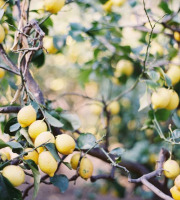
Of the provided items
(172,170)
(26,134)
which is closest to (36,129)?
(26,134)

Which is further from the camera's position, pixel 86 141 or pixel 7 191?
pixel 86 141

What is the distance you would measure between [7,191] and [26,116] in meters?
0.17

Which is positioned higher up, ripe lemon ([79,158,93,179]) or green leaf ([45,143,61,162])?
green leaf ([45,143,61,162])

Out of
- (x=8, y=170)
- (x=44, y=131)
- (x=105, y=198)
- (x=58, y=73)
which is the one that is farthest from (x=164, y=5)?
(x=58, y=73)

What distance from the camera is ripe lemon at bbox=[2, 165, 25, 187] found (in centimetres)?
53

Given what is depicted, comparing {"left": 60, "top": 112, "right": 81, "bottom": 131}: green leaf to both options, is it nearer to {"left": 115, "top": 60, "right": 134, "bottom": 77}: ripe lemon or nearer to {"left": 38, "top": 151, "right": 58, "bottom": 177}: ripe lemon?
{"left": 38, "top": 151, "right": 58, "bottom": 177}: ripe lemon

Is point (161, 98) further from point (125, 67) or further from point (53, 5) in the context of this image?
point (125, 67)

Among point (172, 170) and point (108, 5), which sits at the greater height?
point (108, 5)

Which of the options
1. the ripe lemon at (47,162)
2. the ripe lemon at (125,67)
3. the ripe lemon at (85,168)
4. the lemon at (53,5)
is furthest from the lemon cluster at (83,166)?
the ripe lemon at (125,67)

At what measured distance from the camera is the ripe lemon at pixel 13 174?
53 centimetres

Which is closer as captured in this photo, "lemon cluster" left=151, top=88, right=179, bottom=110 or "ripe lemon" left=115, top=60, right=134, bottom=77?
"lemon cluster" left=151, top=88, right=179, bottom=110

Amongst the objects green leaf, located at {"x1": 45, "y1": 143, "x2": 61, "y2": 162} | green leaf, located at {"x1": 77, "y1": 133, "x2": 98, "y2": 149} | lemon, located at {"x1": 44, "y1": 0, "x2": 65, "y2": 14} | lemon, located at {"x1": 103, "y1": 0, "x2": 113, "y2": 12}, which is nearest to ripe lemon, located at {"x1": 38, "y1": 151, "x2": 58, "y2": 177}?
green leaf, located at {"x1": 45, "y1": 143, "x2": 61, "y2": 162}

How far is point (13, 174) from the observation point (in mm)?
528

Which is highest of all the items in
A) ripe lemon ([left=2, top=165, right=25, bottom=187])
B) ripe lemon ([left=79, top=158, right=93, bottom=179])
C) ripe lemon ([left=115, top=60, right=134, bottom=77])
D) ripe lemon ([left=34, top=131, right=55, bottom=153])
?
ripe lemon ([left=34, top=131, right=55, bottom=153])
